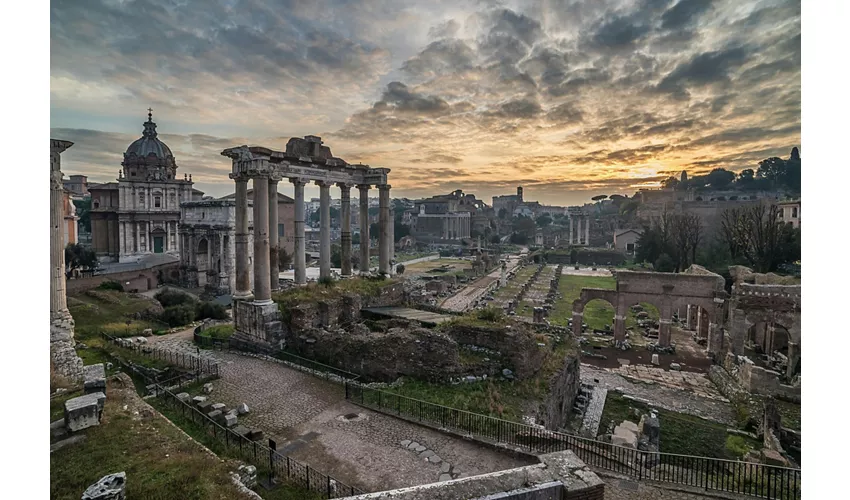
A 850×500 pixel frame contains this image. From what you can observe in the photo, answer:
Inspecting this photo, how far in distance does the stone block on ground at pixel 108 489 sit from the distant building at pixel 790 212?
42824mm

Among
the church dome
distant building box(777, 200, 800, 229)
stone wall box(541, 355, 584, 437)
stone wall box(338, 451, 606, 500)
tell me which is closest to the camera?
stone wall box(338, 451, 606, 500)

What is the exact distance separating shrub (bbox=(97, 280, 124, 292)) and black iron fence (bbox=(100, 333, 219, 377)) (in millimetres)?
16519

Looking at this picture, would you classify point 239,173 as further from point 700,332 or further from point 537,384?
point 700,332

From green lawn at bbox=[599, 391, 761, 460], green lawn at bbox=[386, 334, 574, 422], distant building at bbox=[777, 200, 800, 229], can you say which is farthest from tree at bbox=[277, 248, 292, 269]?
distant building at bbox=[777, 200, 800, 229]

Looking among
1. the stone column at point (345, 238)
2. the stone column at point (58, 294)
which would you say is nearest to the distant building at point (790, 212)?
the stone column at point (345, 238)

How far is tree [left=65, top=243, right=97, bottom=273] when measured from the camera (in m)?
33.9

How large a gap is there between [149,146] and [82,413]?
48.6 metres

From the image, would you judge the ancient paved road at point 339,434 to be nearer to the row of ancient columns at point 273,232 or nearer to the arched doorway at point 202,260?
the row of ancient columns at point 273,232

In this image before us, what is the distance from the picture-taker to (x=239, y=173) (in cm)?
1656

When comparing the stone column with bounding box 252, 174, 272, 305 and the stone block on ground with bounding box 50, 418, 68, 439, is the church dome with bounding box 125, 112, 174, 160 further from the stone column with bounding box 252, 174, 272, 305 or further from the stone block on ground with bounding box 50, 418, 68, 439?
the stone block on ground with bounding box 50, 418, 68, 439

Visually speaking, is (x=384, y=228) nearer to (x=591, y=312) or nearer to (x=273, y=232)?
(x=273, y=232)

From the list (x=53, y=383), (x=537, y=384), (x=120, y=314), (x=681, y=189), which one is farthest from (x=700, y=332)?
(x=681, y=189)

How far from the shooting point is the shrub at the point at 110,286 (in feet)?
102

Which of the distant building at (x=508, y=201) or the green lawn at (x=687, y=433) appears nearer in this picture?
the green lawn at (x=687, y=433)
